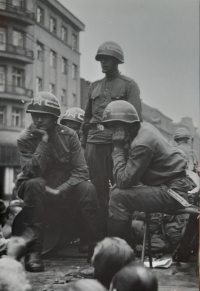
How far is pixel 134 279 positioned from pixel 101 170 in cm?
98

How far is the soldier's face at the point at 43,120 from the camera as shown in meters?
4.09

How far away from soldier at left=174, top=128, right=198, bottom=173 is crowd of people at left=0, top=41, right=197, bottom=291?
30 millimetres

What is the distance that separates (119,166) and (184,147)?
0.62 metres

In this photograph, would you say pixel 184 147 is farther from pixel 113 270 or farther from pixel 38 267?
pixel 38 267

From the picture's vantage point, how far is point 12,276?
3900 mm

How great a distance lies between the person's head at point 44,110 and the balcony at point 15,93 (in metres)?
0.07

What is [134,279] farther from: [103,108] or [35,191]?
[103,108]

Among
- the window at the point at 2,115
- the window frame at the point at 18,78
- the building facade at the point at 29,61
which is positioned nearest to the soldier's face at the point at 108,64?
the building facade at the point at 29,61

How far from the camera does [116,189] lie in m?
3.93

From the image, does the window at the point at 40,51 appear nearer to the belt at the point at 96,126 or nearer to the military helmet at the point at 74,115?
the military helmet at the point at 74,115

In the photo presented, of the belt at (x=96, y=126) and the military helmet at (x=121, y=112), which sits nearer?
the military helmet at (x=121, y=112)

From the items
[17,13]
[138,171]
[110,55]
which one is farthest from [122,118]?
[17,13]

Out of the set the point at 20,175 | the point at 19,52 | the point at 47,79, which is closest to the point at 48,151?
the point at 20,175

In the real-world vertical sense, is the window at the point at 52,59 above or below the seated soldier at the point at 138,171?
above
